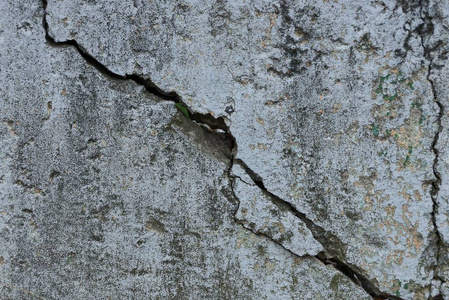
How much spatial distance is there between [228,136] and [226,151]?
0.05m

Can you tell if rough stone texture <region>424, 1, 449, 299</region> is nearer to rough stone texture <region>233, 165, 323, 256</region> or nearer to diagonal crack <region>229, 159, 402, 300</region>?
diagonal crack <region>229, 159, 402, 300</region>

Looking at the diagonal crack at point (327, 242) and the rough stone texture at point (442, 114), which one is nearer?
the rough stone texture at point (442, 114)

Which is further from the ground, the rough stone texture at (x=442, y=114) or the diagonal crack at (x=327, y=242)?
the rough stone texture at (x=442, y=114)

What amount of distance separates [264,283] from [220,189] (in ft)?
1.15

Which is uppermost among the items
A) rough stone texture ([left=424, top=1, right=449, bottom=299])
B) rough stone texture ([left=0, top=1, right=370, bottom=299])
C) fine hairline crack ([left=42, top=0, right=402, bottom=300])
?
rough stone texture ([left=424, top=1, right=449, bottom=299])

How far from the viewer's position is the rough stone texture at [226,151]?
113 centimetres

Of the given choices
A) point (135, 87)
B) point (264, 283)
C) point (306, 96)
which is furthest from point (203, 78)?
point (264, 283)

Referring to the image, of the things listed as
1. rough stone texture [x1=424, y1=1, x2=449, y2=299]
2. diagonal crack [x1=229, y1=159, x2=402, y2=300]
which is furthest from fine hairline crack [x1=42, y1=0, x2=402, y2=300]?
rough stone texture [x1=424, y1=1, x2=449, y2=299]

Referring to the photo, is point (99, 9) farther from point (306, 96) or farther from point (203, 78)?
point (306, 96)

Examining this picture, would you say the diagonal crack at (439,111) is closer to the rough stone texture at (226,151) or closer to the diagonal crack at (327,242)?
the rough stone texture at (226,151)

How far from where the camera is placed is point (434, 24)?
3.56ft

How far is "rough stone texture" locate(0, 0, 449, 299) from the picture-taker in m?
1.13

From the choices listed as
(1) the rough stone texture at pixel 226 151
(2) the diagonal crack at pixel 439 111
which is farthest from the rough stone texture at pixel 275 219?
(2) the diagonal crack at pixel 439 111

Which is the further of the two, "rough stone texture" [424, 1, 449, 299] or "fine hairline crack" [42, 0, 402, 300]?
"fine hairline crack" [42, 0, 402, 300]
